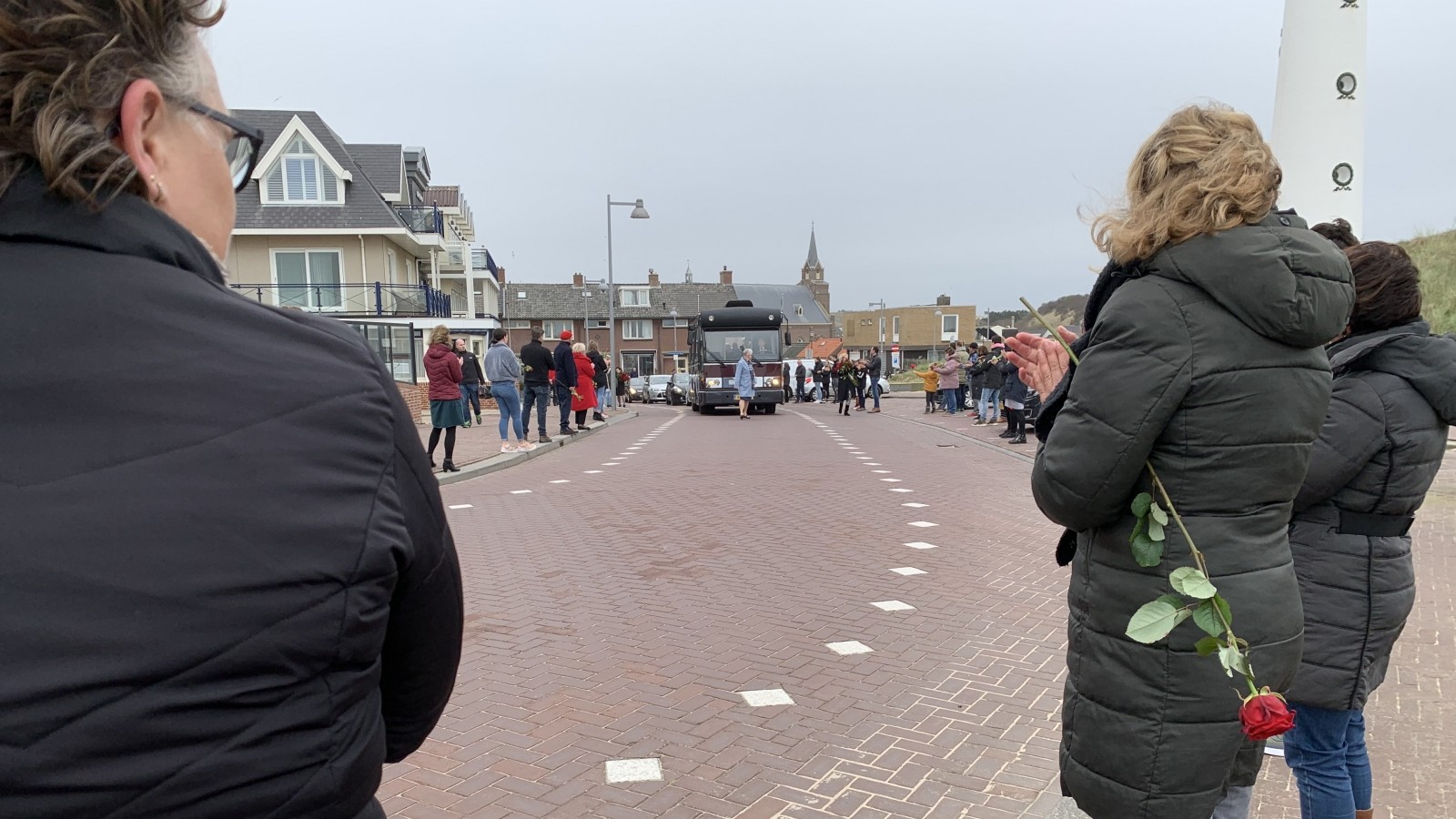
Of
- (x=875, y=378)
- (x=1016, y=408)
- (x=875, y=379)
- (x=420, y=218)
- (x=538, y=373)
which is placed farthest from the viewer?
(x=420, y=218)

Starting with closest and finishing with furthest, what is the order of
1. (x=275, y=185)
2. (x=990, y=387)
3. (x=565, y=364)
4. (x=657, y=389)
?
(x=565, y=364)
(x=990, y=387)
(x=275, y=185)
(x=657, y=389)

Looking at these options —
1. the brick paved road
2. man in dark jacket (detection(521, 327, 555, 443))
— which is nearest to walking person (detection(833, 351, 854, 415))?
man in dark jacket (detection(521, 327, 555, 443))

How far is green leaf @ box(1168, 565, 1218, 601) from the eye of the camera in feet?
6.00

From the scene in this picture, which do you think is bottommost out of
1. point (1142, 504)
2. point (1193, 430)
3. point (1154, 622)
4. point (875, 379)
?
point (875, 379)

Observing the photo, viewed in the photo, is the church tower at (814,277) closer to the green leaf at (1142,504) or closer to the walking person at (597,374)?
the walking person at (597,374)

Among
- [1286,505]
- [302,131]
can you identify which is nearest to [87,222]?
[1286,505]

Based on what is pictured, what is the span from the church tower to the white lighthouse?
10521 cm

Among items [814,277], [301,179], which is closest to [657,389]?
[301,179]

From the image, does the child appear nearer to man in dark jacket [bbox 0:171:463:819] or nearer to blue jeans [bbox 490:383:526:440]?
blue jeans [bbox 490:383:526:440]

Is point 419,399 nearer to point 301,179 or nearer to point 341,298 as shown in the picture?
point 341,298

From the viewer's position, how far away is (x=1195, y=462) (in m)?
1.90

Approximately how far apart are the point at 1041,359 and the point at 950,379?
21940mm

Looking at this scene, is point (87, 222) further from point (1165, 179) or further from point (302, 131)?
point (302, 131)

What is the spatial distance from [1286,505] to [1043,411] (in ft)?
1.87
